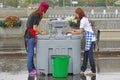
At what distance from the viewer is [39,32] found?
1173 centimetres

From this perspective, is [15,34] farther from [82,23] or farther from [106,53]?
[82,23]

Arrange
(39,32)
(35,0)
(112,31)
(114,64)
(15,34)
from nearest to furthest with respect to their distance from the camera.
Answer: (39,32) → (114,64) → (112,31) → (15,34) → (35,0)

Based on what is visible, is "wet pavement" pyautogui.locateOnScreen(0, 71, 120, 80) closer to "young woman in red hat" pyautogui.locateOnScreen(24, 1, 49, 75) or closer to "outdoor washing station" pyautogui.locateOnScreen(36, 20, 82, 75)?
"outdoor washing station" pyautogui.locateOnScreen(36, 20, 82, 75)

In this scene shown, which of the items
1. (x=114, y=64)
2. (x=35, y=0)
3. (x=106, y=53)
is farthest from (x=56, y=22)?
(x=35, y=0)

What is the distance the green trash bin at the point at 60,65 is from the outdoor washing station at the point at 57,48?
0.25m

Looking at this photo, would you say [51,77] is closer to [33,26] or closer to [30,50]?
[30,50]

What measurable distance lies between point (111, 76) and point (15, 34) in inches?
471

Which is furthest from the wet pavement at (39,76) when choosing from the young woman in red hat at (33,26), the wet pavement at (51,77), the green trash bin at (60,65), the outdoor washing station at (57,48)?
the young woman in red hat at (33,26)

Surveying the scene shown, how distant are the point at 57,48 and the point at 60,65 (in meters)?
0.54

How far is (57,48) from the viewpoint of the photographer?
12102 mm

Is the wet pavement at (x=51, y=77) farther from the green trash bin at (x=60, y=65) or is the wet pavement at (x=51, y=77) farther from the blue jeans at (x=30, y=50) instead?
the blue jeans at (x=30, y=50)

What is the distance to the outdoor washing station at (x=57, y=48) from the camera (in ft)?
39.5

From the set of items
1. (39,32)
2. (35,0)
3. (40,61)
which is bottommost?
(35,0)

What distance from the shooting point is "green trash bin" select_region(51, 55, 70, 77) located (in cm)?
1172
